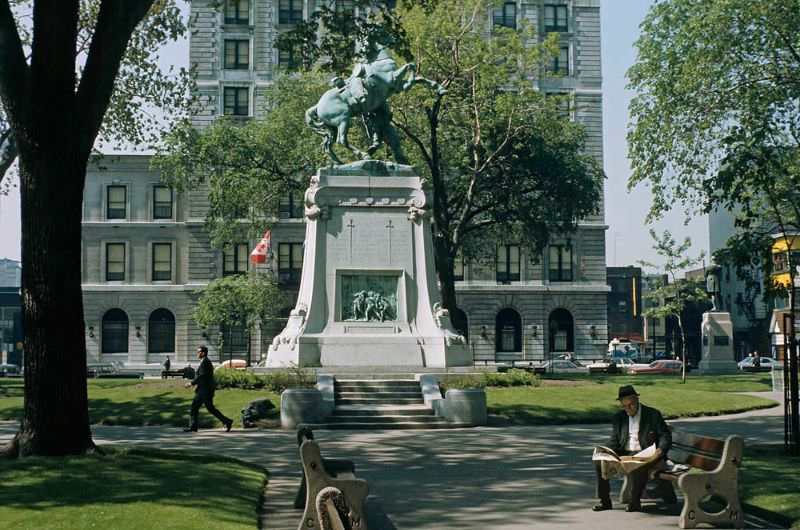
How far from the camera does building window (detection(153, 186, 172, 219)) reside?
72.0 metres

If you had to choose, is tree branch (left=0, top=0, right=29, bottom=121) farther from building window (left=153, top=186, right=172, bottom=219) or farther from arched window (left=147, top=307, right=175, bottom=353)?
building window (left=153, top=186, right=172, bottom=219)

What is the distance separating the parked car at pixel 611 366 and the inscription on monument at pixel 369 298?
105ft

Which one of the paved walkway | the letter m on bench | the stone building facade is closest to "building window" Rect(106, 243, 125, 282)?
the stone building facade

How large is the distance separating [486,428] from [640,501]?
35.0ft

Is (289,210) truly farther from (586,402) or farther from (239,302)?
(586,402)

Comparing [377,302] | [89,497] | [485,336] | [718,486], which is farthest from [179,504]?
[485,336]

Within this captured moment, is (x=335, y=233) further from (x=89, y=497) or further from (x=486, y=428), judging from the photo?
(x=89, y=497)

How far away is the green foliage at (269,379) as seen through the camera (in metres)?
25.7

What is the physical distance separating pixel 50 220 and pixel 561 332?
61346 mm

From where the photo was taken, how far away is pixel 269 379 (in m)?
26.6

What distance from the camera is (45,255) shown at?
549 inches

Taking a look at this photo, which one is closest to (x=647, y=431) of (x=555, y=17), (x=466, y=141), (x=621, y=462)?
(x=621, y=462)

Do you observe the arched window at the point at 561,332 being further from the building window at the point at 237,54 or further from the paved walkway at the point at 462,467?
the paved walkway at the point at 462,467

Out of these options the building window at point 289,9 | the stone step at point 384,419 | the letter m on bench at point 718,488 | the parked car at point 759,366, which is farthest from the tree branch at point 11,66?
the building window at point 289,9
